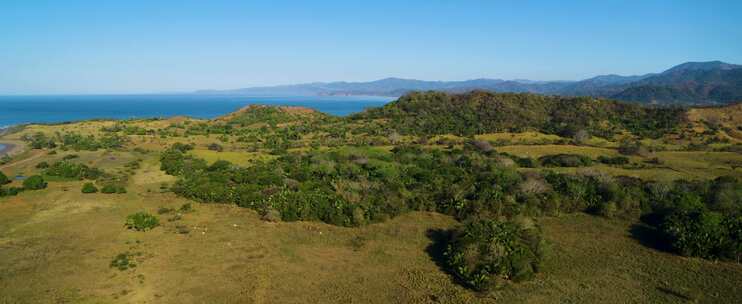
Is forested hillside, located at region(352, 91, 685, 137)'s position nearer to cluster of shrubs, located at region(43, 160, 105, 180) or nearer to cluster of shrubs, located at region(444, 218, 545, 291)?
cluster of shrubs, located at region(43, 160, 105, 180)

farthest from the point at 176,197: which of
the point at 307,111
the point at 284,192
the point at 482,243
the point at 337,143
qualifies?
the point at 307,111

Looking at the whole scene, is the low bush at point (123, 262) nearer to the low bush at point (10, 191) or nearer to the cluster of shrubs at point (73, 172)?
the low bush at point (10, 191)

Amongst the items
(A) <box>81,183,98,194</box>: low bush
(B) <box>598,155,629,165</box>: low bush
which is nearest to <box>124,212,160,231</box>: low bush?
(A) <box>81,183,98,194</box>: low bush

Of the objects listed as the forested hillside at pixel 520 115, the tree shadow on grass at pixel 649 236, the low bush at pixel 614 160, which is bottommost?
the tree shadow on grass at pixel 649 236

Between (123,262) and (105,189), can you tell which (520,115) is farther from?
(123,262)

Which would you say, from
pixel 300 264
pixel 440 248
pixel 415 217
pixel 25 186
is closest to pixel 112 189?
pixel 25 186

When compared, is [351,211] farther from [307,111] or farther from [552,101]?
[307,111]

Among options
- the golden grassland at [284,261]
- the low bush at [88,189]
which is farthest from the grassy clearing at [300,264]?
the low bush at [88,189]
